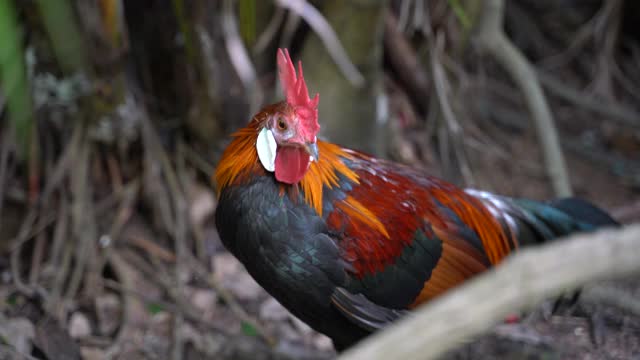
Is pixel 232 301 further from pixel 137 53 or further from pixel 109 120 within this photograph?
pixel 137 53

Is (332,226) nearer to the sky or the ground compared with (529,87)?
nearer to the ground

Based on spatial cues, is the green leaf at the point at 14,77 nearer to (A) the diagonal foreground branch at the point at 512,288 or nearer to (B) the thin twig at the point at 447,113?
(B) the thin twig at the point at 447,113

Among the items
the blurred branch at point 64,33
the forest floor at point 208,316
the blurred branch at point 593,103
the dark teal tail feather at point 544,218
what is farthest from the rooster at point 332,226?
the blurred branch at point 593,103

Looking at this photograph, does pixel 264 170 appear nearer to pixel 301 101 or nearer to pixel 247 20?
pixel 301 101

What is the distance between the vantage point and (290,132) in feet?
7.88

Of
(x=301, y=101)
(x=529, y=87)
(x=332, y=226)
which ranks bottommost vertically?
(x=332, y=226)

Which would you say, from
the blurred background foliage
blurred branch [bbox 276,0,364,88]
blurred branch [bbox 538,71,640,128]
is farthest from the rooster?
blurred branch [bbox 538,71,640,128]

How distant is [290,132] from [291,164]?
0.40 ft

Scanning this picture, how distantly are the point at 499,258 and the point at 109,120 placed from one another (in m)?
2.15

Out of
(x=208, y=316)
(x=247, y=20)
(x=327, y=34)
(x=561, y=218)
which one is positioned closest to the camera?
(x=561, y=218)

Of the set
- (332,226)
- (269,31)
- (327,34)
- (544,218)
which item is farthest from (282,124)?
(269,31)

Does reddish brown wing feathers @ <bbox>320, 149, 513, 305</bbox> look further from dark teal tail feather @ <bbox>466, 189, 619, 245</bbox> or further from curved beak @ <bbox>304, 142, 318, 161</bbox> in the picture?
curved beak @ <bbox>304, 142, 318, 161</bbox>

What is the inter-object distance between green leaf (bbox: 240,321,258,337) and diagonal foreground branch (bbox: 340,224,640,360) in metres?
2.51

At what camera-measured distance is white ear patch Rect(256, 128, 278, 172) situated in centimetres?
249
